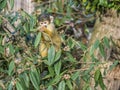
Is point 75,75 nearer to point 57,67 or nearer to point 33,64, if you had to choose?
point 57,67

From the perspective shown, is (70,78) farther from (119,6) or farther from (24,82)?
(119,6)

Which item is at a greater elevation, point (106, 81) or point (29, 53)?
point (29, 53)

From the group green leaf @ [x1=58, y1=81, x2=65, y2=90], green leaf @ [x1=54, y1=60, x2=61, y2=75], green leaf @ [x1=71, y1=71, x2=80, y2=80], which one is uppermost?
green leaf @ [x1=54, y1=60, x2=61, y2=75]

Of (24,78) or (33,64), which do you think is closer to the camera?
(24,78)

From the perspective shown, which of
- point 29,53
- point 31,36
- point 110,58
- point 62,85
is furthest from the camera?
point 110,58

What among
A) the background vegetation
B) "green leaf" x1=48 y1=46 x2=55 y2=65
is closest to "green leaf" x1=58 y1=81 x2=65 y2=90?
the background vegetation

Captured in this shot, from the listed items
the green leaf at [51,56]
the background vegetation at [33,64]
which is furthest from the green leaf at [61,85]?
the green leaf at [51,56]

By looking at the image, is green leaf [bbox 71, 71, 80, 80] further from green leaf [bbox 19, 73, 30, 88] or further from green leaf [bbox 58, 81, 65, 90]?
green leaf [bbox 19, 73, 30, 88]

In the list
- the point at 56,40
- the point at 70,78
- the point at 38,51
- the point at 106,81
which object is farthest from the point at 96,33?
the point at 70,78

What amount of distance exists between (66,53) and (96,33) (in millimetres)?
1135

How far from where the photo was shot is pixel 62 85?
1431 millimetres

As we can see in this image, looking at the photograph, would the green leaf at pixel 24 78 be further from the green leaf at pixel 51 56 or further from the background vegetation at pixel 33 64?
the green leaf at pixel 51 56

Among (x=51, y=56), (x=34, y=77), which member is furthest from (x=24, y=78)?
(x=51, y=56)

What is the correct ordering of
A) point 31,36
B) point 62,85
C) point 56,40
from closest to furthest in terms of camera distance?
point 62,85, point 31,36, point 56,40
